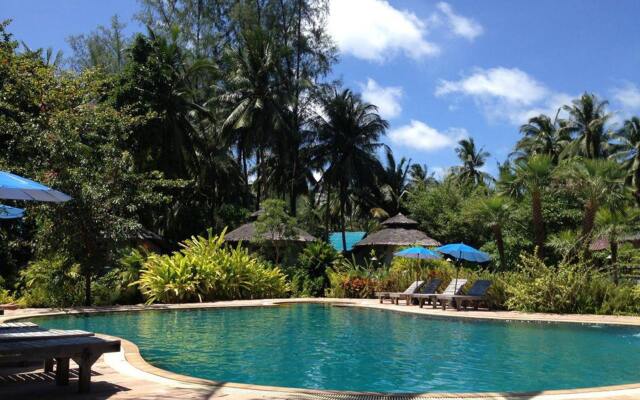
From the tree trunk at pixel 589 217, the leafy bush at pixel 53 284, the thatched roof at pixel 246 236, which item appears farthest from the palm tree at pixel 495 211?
the leafy bush at pixel 53 284

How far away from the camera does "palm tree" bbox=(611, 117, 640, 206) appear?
135ft

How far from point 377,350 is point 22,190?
614cm

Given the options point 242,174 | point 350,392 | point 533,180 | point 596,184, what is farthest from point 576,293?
point 242,174

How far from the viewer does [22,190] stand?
6219 millimetres

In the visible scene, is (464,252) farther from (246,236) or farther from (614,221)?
(246,236)

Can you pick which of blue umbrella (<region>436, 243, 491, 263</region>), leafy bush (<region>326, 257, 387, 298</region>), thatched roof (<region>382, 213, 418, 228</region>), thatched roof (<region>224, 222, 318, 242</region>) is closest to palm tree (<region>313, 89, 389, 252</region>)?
thatched roof (<region>382, 213, 418, 228</region>)

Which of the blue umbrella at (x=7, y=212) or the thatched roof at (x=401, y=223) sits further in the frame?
the thatched roof at (x=401, y=223)

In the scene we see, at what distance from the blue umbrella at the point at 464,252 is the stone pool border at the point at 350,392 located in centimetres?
230

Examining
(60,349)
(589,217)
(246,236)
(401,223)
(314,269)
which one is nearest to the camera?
(60,349)

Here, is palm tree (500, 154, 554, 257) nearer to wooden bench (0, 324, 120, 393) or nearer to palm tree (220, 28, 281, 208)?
wooden bench (0, 324, 120, 393)

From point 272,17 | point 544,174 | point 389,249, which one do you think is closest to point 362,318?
point 544,174

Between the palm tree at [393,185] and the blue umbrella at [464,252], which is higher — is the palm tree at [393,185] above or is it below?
above

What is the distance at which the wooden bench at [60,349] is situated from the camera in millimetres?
5008

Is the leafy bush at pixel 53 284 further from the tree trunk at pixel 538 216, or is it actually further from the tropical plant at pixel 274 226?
the tree trunk at pixel 538 216
